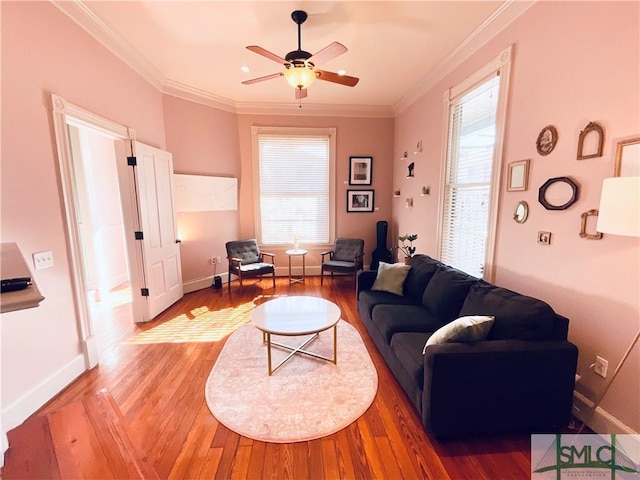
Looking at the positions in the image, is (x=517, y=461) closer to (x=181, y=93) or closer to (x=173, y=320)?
(x=173, y=320)

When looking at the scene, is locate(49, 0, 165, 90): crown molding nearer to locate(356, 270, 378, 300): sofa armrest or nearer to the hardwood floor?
the hardwood floor

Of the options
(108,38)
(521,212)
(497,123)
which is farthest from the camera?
(108,38)

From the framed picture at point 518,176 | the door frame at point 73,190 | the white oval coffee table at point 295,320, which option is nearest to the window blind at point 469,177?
the framed picture at point 518,176

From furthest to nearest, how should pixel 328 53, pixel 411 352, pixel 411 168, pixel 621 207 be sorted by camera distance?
pixel 411 168
pixel 328 53
pixel 411 352
pixel 621 207

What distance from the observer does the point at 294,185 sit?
523 centimetres

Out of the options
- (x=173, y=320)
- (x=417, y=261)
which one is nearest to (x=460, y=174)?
(x=417, y=261)

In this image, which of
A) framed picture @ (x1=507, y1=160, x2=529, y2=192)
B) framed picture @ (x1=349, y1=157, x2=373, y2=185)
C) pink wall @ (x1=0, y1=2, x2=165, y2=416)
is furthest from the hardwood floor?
framed picture @ (x1=349, y1=157, x2=373, y2=185)

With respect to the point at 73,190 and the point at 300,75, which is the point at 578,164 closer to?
the point at 300,75

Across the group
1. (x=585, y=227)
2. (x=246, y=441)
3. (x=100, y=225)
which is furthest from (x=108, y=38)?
(x=585, y=227)

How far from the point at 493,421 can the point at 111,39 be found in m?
4.55

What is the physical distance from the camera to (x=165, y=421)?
190cm

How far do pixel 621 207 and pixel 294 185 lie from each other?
4.46 metres

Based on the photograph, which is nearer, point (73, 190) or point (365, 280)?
point (73, 190)

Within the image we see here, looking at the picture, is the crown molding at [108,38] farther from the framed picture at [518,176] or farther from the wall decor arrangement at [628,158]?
the wall decor arrangement at [628,158]
